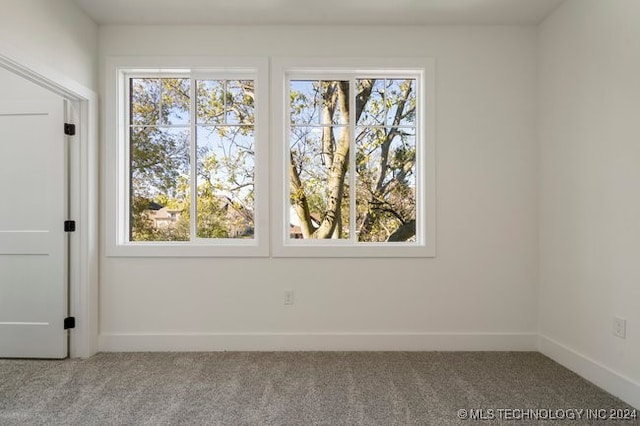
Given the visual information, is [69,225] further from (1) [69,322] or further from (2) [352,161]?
(2) [352,161]

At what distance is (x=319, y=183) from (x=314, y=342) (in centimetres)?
134

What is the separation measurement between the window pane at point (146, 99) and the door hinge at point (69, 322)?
5.59ft

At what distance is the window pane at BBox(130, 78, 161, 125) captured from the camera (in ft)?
10.8

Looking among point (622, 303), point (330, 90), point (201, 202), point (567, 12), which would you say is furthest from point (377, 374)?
point (567, 12)

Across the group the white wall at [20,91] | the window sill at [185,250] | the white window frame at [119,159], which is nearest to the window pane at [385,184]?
the white window frame at [119,159]

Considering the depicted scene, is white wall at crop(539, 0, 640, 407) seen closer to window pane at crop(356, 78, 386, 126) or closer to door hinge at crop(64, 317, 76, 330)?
window pane at crop(356, 78, 386, 126)

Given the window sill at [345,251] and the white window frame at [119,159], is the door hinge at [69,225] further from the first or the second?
the window sill at [345,251]

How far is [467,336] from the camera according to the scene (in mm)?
3152

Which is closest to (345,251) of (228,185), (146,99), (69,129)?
(228,185)

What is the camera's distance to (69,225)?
9.80ft

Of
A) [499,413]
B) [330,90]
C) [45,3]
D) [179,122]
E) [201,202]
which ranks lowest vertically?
[499,413]

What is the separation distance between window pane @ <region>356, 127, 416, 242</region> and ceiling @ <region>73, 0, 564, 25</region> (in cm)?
90

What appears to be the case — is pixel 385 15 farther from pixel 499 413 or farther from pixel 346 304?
pixel 499 413

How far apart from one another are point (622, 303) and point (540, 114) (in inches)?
62.3
